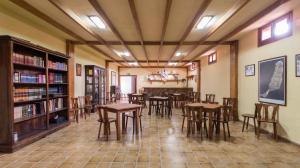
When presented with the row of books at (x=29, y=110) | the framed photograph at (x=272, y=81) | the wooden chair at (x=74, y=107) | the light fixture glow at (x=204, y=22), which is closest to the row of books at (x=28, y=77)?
the row of books at (x=29, y=110)

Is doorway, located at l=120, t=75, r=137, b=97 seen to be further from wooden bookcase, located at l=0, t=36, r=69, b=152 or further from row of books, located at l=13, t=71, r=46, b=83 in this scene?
row of books, located at l=13, t=71, r=46, b=83

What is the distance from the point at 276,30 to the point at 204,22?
1.80 metres

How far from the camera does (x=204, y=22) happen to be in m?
4.96

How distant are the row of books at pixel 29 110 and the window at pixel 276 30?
619 centimetres

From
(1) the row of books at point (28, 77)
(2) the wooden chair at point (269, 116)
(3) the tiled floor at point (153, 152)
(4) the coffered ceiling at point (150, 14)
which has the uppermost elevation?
(4) the coffered ceiling at point (150, 14)

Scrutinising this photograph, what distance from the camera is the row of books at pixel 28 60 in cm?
387

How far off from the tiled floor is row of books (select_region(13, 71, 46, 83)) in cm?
144

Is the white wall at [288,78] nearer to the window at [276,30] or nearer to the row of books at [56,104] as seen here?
the window at [276,30]

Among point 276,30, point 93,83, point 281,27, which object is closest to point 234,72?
point 276,30

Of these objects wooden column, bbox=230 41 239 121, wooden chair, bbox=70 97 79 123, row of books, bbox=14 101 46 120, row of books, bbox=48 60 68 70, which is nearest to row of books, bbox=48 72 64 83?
row of books, bbox=48 60 68 70

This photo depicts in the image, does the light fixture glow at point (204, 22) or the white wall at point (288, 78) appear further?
the light fixture glow at point (204, 22)

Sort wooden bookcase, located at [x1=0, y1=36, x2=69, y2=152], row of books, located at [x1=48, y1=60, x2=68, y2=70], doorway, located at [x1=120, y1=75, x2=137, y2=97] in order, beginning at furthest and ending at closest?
1. doorway, located at [x1=120, y1=75, x2=137, y2=97]
2. row of books, located at [x1=48, y1=60, x2=68, y2=70]
3. wooden bookcase, located at [x1=0, y1=36, x2=69, y2=152]

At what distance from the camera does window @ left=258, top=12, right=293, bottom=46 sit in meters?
4.25

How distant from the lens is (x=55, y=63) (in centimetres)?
539
